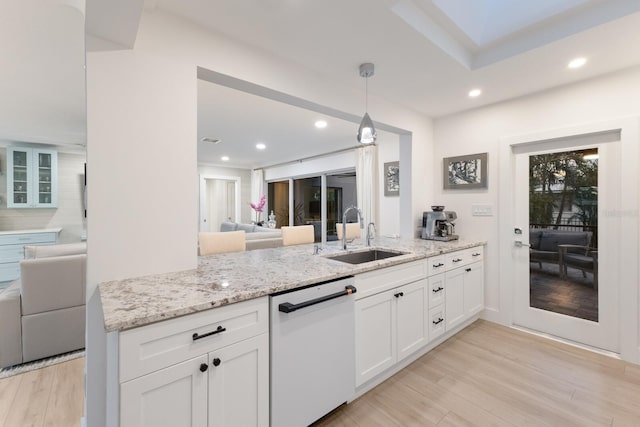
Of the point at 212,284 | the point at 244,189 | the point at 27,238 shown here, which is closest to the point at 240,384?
the point at 212,284

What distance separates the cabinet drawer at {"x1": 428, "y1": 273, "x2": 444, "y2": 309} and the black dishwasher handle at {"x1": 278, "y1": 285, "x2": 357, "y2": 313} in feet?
3.23

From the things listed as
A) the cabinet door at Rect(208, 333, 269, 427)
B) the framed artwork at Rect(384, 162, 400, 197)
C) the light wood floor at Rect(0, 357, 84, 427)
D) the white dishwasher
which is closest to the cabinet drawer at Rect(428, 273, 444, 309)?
the white dishwasher

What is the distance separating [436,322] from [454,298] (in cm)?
36

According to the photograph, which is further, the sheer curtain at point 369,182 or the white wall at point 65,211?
the white wall at point 65,211

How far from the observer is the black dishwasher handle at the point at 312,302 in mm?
1371

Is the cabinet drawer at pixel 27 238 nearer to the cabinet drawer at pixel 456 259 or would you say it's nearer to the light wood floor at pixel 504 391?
the light wood floor at pixel 504 391

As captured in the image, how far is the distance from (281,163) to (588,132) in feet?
18.1

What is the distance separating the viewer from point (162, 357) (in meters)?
1.06

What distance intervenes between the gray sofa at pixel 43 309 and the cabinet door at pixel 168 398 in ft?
6.74

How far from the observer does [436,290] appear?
2.41 metres

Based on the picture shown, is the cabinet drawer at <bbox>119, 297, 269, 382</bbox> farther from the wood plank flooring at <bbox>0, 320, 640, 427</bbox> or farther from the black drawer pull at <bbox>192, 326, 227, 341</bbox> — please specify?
the wood plank flooring at <bbox>0, 320, 640, 427</bbox>

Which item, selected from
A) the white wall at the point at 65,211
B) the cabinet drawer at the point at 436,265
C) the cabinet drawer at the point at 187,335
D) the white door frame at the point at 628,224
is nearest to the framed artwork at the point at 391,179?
the cabinet drawer at the point at 436,265

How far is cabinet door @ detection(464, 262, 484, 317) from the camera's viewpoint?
2792 mm

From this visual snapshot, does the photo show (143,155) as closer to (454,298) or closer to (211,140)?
(454,298)
